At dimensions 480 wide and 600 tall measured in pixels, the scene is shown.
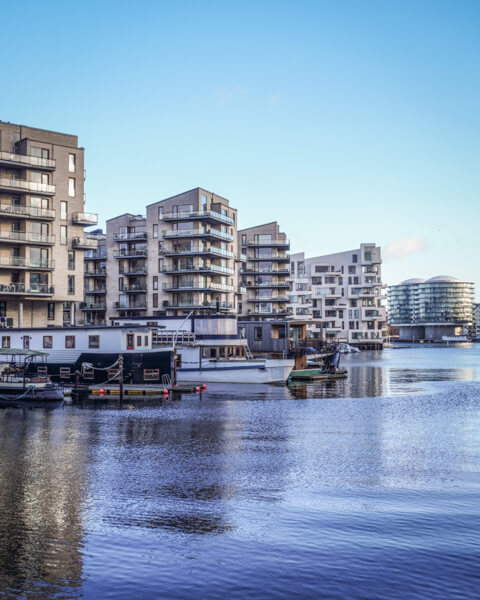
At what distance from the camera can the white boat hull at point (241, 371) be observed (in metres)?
58.3

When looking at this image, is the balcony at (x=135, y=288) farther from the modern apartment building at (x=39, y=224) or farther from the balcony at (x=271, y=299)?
the modern apartment building at (x=39, y=224)

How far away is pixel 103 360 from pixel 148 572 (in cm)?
3997

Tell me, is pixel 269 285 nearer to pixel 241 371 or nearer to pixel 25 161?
pixel 25 161

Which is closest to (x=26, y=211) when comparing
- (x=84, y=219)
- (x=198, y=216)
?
(x=84, y=219)

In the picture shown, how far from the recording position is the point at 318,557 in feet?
44.3

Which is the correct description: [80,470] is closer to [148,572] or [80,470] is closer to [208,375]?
[148,572]

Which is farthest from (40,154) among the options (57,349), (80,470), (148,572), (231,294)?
(148,572)

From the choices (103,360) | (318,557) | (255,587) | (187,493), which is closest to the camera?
(255,587)

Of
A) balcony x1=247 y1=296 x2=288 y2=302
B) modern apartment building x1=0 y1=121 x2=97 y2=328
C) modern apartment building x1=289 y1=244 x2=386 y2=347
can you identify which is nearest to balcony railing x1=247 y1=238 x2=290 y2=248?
balcony x1=247 y1=296 x2=288 y2=302

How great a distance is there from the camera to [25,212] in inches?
2741

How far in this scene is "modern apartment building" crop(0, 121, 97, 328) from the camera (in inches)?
2719

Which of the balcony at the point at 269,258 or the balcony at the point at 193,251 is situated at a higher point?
the balcony at the point at 269,258

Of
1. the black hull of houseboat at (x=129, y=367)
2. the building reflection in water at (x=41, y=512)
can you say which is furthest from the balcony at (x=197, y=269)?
the building reflection in water at (x=41, y=512)

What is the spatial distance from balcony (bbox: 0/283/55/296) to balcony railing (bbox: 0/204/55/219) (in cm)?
802
